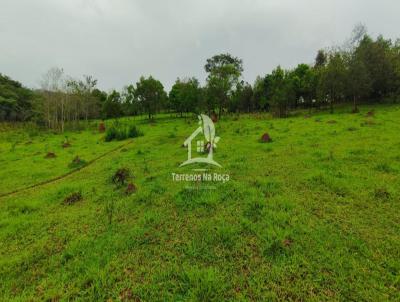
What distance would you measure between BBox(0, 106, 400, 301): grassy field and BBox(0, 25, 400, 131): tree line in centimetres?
2915

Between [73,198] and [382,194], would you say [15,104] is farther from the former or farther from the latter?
[382,194]

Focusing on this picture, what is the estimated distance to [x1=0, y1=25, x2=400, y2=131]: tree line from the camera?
32.6 meters

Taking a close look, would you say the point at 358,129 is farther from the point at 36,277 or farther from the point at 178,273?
the point at 36,277

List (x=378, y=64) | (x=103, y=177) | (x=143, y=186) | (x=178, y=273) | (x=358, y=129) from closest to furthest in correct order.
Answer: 1. (x=178, y=273)
2. (x=143, y=186)
3. (x=103, y=177)
4. (x=358, y=129)
5. (x=378, y=64)

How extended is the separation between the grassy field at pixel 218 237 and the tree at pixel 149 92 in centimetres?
3625

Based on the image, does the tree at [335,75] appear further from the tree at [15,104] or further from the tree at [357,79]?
the tree at [15,104]

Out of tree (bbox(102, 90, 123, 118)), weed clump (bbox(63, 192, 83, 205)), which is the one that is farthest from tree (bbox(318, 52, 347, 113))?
tree (bbox(102, 90, 123, 118))

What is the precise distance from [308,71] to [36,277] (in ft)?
183

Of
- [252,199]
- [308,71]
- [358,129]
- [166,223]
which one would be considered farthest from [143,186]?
[308,71]

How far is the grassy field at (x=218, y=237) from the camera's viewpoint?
12.2 ft

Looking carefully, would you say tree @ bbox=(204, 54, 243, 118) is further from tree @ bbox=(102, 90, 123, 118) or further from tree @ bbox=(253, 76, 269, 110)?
tree @ bbox=(102, 90, 123, 118)

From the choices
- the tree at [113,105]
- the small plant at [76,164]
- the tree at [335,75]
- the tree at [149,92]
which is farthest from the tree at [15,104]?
the tree at [335,75]

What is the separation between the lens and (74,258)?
15.4 feet

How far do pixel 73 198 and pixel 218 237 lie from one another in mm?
5906
